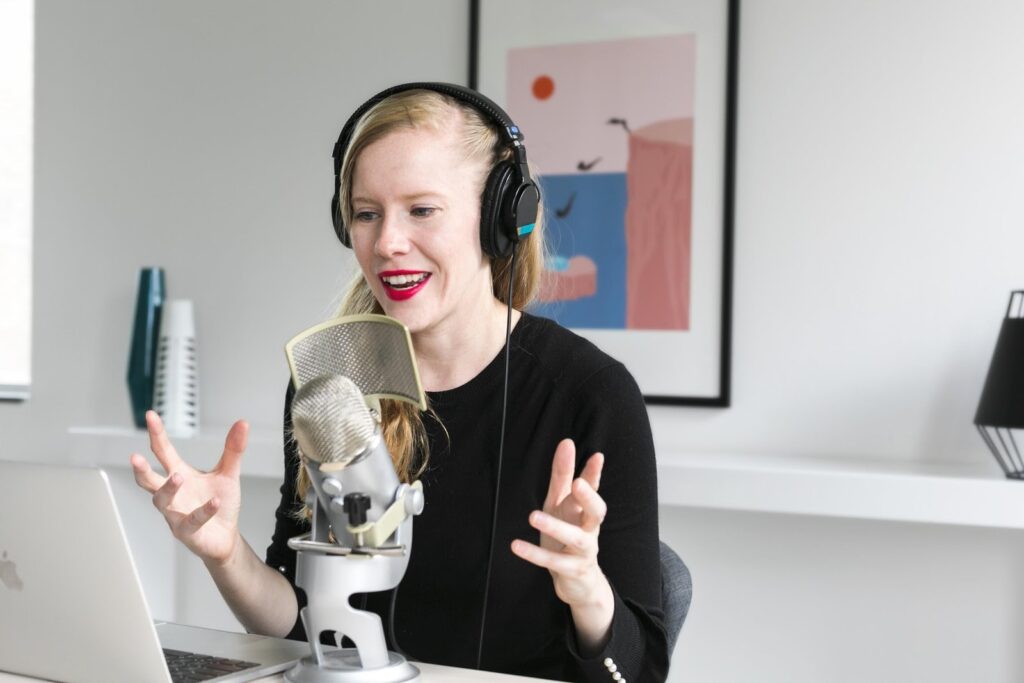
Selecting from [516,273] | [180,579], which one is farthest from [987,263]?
[180,579]

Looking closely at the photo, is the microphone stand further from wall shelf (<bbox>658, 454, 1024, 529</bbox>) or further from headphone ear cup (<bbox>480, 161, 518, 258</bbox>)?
wall shelf (<bbox>658, 454, 1024, 529</bbox>)

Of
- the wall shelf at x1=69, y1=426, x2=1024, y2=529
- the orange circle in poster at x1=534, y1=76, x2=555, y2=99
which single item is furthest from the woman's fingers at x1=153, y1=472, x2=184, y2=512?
the orange circle in poster at x1=534, y1=76, x2=555, y2=99

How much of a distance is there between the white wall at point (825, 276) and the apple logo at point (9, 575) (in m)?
1.72

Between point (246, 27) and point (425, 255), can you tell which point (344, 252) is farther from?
point (425, 255)

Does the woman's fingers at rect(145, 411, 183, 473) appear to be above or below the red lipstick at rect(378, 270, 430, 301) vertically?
below

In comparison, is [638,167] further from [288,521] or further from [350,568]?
[350,568]

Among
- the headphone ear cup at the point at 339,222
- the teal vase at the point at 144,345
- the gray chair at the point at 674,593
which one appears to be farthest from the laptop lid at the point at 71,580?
the teal vase at the point at 144,345

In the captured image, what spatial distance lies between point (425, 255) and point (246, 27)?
187cm

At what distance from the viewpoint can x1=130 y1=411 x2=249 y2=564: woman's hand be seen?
1089 mm

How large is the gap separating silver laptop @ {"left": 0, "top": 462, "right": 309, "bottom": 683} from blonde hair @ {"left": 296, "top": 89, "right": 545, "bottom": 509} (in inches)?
16.2

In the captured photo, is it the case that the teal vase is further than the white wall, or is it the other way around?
the teal vase

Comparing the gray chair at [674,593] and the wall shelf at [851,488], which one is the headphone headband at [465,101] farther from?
the wall shelf at [851,488]

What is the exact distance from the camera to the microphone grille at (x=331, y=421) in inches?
36.6

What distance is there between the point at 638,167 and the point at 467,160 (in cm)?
120
